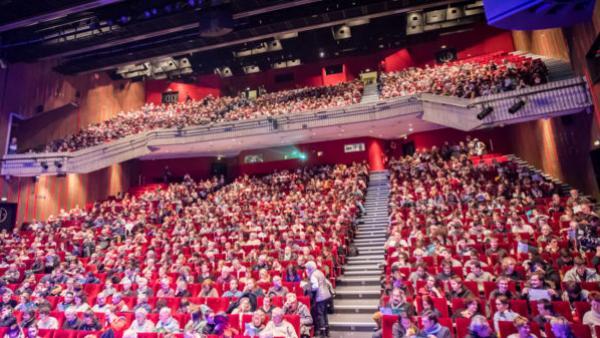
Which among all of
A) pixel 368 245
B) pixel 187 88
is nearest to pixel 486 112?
pixel 368 245

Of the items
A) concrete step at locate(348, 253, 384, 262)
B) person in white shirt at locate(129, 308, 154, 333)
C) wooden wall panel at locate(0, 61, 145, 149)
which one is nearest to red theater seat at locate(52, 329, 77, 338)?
person in white shirt at locate(129, 308, 154, 333)

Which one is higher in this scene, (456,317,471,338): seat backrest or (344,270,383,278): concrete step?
(344,270,383,278): concrete step

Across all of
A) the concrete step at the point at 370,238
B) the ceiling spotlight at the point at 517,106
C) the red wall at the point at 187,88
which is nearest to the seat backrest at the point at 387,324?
the concrete step at the point at 370,238

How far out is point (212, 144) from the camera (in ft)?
48.6

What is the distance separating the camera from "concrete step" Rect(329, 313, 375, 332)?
16.7ft

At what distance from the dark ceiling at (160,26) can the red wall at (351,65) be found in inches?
47.5

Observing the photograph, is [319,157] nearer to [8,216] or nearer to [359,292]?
[359,292]

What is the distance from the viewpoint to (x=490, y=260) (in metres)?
5.57

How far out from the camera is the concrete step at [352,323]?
5082mm

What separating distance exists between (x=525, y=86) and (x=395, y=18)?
24.2 feet

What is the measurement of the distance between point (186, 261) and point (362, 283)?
3419 millimetres

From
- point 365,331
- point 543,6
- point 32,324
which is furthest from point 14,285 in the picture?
point 543,6

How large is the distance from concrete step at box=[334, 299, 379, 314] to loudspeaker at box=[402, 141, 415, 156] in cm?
1031

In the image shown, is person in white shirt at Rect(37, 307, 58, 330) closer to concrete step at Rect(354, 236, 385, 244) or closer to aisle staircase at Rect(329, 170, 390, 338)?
aisle staircase at Rect(329, 170, 390, 338)
